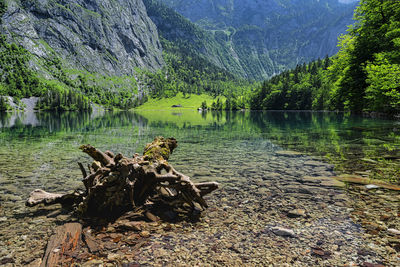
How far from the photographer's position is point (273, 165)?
14.3 metres

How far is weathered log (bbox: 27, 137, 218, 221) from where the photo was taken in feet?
24.5

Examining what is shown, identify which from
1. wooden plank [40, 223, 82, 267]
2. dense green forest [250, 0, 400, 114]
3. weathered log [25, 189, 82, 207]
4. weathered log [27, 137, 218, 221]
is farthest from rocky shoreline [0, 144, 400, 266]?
dense green forest [250, 0, 400, 114]

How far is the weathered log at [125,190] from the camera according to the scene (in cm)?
746

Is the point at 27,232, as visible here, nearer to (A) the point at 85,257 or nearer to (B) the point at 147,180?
(A) the point at 85,257

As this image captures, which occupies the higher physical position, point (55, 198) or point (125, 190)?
point (125, 190)

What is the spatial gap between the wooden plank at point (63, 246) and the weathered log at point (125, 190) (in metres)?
1.01

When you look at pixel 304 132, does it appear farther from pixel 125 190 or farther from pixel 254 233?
pixel 125 190

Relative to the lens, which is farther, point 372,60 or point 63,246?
point 372,60

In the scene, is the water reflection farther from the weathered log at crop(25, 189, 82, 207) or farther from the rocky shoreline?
the weathered log at crop(25, 189, 82, 207)

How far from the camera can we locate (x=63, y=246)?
19.1ft

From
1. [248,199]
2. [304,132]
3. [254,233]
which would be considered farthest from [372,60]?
[254,233]

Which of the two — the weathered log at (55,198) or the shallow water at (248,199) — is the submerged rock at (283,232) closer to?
the shallow water at (248,199)

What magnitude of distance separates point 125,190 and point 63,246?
2333mm

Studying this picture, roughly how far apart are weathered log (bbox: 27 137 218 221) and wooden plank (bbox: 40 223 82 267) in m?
1.01
